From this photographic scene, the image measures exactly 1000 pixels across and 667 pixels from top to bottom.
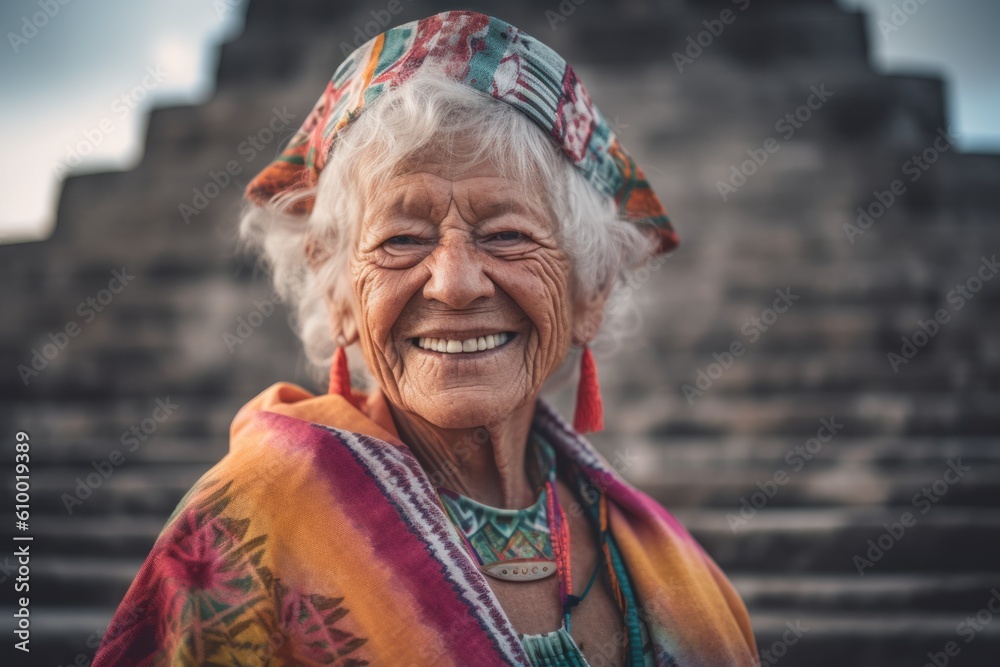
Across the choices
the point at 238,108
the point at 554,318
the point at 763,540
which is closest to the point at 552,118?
the point at 554,318

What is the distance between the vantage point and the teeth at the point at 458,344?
5.08ft

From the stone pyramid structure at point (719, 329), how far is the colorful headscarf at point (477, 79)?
0.89m

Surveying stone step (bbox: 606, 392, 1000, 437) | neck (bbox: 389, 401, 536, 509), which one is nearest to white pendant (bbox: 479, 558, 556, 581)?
neck (bbox: 389, 401, 536, 509)

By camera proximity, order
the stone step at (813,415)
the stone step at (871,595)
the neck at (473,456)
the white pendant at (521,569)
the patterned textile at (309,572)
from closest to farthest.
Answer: the patterned textile at (309,572)
the white pendant at (521,569)
the neck at (473,456)
the stone step at (871,595)
the stone step at (813,415)

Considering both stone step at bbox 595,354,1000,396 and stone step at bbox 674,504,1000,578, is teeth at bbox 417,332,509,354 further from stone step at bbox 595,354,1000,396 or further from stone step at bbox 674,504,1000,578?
stone step at bbox 595,354,1000,396

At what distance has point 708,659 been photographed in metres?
1.71

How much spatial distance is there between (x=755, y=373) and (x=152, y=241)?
5794 millimetres

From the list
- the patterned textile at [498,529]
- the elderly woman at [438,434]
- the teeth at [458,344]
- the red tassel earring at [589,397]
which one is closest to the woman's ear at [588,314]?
the elderly woman at [438,434]

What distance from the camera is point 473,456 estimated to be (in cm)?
176

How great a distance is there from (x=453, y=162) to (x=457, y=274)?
0.80 ft

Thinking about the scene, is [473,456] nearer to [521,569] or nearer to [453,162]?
[521,569]

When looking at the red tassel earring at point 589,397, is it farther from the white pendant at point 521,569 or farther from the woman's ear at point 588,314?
the white pendant at point 521,569

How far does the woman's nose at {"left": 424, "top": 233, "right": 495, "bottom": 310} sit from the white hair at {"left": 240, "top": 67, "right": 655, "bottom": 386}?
178mm

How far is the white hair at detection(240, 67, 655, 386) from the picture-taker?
1.50m
